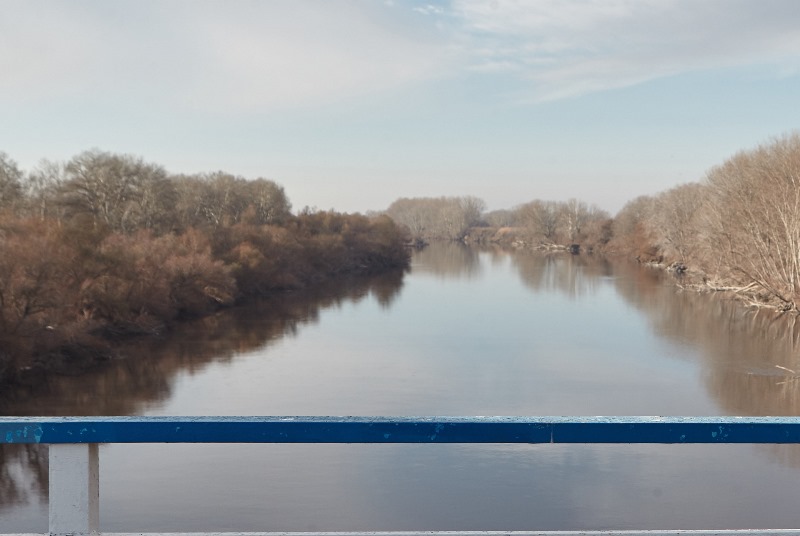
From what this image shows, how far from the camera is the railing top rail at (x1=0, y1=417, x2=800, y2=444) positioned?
1991mm

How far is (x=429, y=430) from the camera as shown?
2.03 m

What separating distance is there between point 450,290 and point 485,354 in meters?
21.3

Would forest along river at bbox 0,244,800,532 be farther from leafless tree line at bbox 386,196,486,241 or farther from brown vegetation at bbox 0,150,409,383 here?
leafless tree line at bbox 386,196,486,241

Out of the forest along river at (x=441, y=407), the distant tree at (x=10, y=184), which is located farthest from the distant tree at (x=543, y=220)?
the distant tree at (x=10, y=184)

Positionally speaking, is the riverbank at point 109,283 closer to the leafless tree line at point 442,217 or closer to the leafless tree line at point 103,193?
the leafless tree line at point 103,193

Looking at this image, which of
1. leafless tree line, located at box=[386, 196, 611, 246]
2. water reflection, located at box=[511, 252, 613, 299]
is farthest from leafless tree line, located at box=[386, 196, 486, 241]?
water reflection, located at box=[511, 252, 613, 299]

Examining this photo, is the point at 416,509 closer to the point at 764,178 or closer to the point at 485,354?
the point at 485,354

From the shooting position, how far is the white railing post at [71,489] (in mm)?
1977

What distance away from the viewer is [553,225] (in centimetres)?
9975

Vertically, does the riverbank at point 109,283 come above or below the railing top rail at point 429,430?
below

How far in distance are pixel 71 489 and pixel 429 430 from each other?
975 millimetres

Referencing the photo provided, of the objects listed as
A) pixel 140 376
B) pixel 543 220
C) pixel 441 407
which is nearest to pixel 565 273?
pixel 140 376

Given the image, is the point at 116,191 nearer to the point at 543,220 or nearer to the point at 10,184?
the point at 10,184

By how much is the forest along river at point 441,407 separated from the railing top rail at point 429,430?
873 cm
